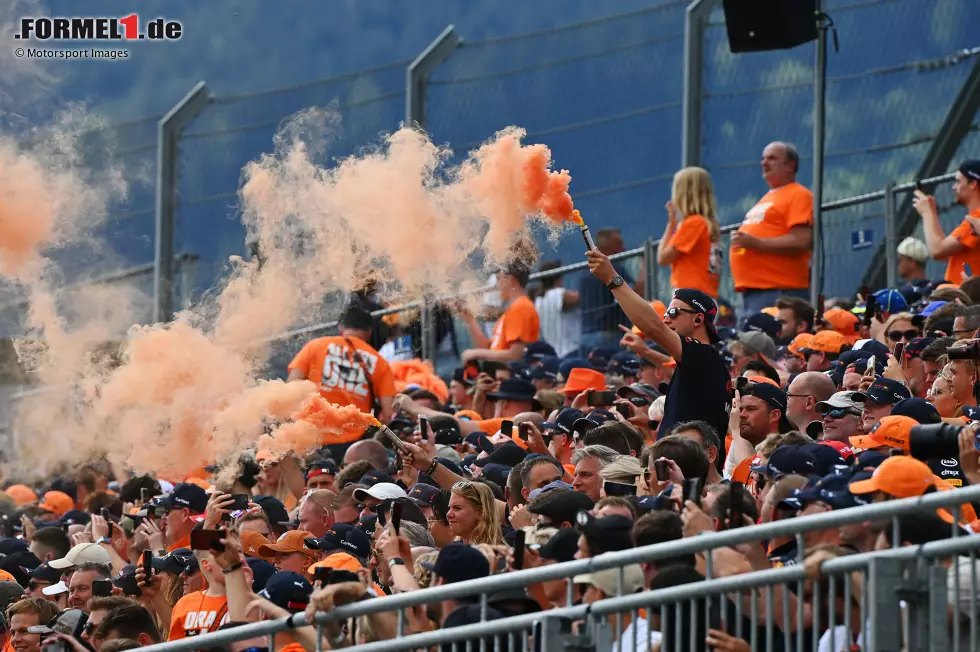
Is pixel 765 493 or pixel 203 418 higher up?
pixel 203 418

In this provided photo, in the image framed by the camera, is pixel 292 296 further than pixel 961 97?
No

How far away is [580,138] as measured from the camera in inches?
568

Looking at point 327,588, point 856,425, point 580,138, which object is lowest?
point 327,588

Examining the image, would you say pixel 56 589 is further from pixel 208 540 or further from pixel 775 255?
pixel 775 255

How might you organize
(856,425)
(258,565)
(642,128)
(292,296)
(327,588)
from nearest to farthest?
(327,588) < (258,565) < (856,425) < (292,296) < (642,128)

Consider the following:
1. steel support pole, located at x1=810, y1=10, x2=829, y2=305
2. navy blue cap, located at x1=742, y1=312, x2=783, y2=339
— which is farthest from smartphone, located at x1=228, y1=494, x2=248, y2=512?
steel support pole, located at x1=810, y1=10, x2=829, y2=305

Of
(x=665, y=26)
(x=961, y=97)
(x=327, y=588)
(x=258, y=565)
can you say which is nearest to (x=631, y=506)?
(x=327, y=588)

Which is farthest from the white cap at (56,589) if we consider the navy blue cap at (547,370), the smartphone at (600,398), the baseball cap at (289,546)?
the navy blue cap at (547,370)

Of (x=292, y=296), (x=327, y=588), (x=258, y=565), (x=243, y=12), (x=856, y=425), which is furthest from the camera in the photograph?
(x=243, y=12)

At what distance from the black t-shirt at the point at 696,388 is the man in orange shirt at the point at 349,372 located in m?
3.76

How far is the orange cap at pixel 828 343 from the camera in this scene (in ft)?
36.3

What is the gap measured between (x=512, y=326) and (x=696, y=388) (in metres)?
5.21

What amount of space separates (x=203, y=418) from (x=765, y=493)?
510 centimetres

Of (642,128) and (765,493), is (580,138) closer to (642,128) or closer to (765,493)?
(642,128)
